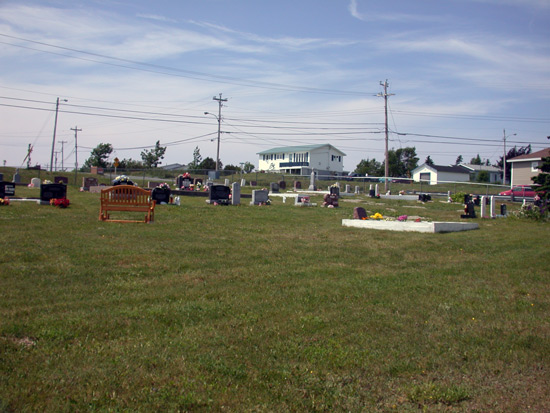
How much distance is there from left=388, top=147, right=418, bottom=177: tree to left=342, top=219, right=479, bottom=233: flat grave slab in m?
81.9

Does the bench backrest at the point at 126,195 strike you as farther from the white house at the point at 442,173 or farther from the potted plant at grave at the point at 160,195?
the white house at the point at 442,173

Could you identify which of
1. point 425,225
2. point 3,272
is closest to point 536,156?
point 425,225

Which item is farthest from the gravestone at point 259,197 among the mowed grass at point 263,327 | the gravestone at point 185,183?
the mowed grass at point 263,327

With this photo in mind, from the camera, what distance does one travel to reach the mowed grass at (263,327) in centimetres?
400

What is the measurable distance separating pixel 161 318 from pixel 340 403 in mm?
2642

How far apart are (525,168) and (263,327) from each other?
51.0 metres

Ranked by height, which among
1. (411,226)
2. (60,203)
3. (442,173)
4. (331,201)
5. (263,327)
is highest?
(442,173)

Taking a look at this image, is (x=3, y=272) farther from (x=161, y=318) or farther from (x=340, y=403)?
(x=340, y=403)

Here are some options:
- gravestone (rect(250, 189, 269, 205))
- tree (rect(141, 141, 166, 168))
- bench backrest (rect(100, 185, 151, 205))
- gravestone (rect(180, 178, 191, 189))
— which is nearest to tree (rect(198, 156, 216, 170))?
tree (rect(141, 141, 166, 168))

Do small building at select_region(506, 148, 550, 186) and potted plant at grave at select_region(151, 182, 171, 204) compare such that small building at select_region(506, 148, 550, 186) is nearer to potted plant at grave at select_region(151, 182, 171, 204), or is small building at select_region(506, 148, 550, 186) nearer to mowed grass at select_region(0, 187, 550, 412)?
potted plant at grave at select_region(151, 182, 171, 204)

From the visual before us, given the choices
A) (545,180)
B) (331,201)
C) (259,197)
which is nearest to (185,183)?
(259,197)

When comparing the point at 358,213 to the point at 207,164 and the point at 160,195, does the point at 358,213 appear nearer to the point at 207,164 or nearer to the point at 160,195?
the point at 160,195

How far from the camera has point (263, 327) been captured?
5590 millimetres

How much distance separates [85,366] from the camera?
431 cm
